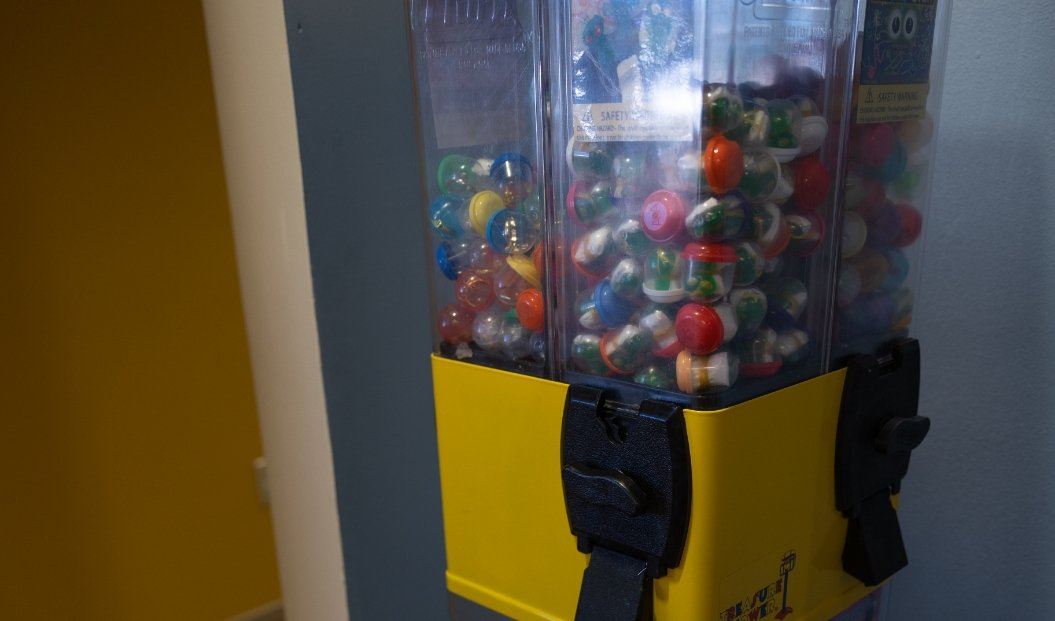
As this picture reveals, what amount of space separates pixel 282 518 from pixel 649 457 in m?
0.84

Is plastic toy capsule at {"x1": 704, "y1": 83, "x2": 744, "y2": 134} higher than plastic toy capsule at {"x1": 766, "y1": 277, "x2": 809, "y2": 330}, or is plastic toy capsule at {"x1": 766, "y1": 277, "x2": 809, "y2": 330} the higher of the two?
plastic toy capsule at {"x1": 704, "y1": 83, "x2": 744, "y2": 134}

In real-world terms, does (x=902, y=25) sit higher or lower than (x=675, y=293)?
higher

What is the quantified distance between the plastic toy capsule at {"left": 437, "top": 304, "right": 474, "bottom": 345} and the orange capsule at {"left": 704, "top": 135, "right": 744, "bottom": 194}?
311 mm

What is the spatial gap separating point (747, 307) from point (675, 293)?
60mm

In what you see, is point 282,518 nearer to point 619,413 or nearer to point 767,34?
point 619,413

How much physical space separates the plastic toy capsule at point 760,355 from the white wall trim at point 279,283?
58cm

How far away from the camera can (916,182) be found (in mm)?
709

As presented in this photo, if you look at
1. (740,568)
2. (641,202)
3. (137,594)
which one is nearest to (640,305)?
(641,202)

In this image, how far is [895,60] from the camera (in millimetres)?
655

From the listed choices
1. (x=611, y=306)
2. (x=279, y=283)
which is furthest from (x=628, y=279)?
(x=279, y=283)

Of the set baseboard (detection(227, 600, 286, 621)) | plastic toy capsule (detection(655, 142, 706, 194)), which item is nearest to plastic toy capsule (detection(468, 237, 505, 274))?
plastic toy capsule (detection(655, 142, 706, 194))

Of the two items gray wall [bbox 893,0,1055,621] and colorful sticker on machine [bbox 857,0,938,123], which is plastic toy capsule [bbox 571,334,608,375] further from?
gray wall [bbox 893,0,1055,621]

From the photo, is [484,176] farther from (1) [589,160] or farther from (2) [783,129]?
(2) [783,129]

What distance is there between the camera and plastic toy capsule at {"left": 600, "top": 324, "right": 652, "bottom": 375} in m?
0.59
